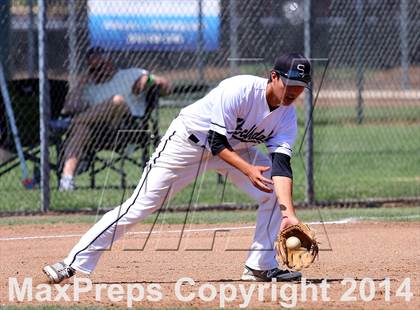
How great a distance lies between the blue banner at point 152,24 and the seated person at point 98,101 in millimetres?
470

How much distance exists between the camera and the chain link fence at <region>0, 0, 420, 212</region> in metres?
12.2

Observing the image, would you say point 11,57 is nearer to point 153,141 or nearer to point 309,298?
point 153,141

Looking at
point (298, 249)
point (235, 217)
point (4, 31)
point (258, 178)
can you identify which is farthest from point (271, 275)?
point (4, 31)

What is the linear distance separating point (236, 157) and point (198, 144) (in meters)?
0.40

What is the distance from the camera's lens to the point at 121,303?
6164mm

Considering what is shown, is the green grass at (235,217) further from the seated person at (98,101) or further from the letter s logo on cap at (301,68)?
the letter s logo on cap at (301,68)

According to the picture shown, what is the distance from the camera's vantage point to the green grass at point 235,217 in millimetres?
10609

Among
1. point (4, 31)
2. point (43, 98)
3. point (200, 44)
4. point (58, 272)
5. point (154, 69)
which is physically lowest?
point (58, 272)

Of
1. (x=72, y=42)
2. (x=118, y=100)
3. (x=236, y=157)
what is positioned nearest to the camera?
(x=236, y=157)

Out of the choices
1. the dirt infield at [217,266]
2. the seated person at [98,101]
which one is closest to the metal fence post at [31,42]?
the seated person at [98,101]

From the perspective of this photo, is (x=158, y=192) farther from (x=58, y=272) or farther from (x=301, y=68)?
(x=301, y=68)

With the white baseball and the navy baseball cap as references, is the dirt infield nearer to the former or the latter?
the white baseball

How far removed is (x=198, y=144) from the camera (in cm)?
682

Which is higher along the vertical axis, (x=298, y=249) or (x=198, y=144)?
(x=198, y=144)
